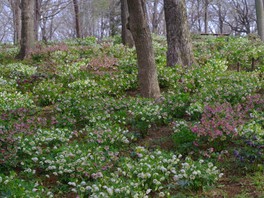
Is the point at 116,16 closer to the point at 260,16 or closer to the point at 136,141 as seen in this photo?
the point at 260,16

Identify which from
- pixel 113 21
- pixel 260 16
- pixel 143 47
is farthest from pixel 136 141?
pixel 113 21

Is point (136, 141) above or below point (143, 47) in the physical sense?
below

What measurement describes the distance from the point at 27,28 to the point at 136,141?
10.1 meters

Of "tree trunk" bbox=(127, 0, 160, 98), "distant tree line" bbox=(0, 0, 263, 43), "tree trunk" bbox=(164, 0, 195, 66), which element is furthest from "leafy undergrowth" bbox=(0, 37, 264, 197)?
"distant tree line" bbox=(0, 0, 263, 43)

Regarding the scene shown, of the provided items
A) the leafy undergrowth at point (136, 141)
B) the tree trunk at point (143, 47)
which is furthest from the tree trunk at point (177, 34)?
the tree trunk at point (143, 47)

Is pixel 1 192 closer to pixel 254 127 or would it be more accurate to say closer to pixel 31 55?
pixel 254 127

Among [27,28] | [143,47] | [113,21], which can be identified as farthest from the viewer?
[113,21]

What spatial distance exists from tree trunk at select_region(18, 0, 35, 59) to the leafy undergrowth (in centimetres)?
551

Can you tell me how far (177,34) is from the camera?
1047cm

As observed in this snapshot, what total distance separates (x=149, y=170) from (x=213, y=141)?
1.44m

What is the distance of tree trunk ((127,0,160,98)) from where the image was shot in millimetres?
7758

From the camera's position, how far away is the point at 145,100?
24.1 ft

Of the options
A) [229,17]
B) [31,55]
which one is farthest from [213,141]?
[229,17]

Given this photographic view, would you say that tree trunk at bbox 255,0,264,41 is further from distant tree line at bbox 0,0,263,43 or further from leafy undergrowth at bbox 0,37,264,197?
distant tree line at bbox 0,0,263,43
